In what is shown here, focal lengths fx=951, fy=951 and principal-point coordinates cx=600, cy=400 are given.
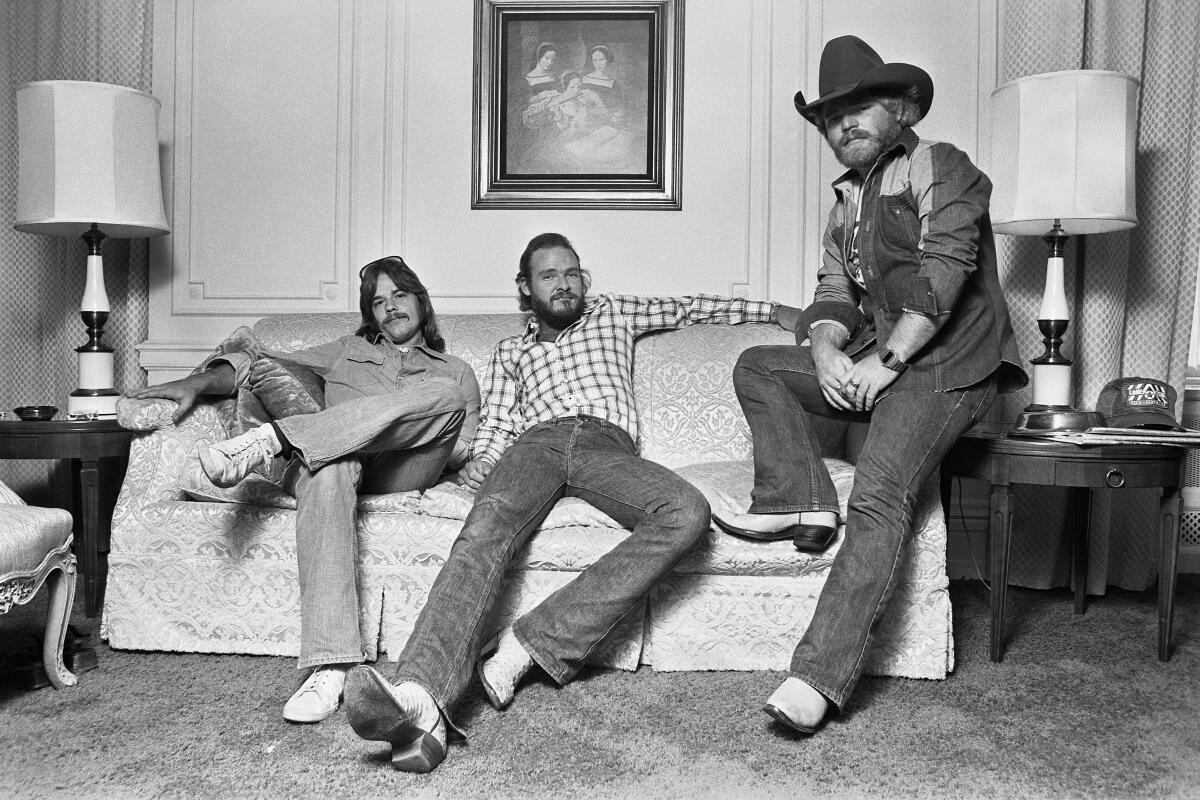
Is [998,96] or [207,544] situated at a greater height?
[998,96]

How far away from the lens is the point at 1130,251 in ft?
10.1

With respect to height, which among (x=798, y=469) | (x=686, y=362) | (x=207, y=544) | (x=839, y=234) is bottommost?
(x=207, y=544)

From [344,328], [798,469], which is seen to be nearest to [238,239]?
[344,328]

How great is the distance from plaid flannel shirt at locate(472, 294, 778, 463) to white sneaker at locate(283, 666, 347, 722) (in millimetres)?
758

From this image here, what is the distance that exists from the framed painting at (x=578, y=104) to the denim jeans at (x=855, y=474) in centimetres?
119

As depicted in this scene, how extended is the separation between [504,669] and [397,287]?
123 centimetres

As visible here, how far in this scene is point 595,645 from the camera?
201 cm

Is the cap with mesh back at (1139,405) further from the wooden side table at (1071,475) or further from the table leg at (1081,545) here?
the table leg at (1081,545)

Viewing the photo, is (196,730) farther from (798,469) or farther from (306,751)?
(798,469)

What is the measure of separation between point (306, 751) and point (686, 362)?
1.57 meters

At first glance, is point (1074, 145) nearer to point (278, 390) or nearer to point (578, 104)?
point (578, 104)

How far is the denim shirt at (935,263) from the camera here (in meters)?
2.10

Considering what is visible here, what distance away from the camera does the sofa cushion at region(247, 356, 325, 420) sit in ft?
7.61

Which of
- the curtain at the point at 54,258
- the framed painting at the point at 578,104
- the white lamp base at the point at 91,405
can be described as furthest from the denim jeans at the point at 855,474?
the curtain at the point at 54,258
